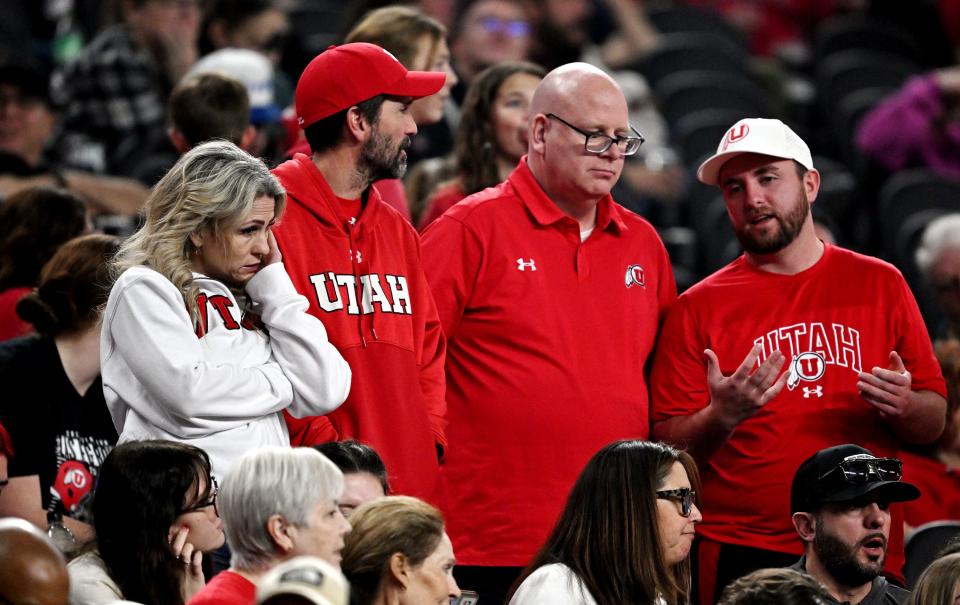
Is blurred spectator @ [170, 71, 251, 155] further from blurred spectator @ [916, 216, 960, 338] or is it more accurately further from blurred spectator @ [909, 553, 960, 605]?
blurred spectator @ [916, 216, 960, 338]

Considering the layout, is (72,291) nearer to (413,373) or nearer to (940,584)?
(413,373)

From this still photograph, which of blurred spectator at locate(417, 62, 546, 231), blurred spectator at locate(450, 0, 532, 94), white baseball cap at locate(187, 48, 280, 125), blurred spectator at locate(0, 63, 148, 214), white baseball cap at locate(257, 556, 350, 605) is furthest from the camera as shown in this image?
blurred spectator at locate(450, 0, 532, 94)

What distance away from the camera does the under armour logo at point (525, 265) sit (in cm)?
521

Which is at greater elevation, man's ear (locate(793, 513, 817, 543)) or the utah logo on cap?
the utah logo on cap

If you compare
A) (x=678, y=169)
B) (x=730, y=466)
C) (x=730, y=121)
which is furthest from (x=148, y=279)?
(x=730, y=121)

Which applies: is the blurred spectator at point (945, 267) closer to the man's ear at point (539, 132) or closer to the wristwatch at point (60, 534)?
the man's ear at point (539, 132)

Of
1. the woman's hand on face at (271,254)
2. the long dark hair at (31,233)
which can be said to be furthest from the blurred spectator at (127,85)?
the woman's hand on face at (271,254)

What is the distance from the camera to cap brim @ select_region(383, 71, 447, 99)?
4832mm

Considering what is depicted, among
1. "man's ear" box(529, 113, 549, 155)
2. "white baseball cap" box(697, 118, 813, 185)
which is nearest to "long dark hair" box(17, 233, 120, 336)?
"man's ear" box(529, 113, 549, 155)

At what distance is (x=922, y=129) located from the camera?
9.52m

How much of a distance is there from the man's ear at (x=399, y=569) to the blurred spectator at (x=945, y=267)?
4.00 m

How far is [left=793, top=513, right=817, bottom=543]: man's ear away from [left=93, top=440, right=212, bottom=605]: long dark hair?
188 cm

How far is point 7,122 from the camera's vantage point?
290 inches

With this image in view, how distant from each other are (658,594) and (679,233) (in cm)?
472
